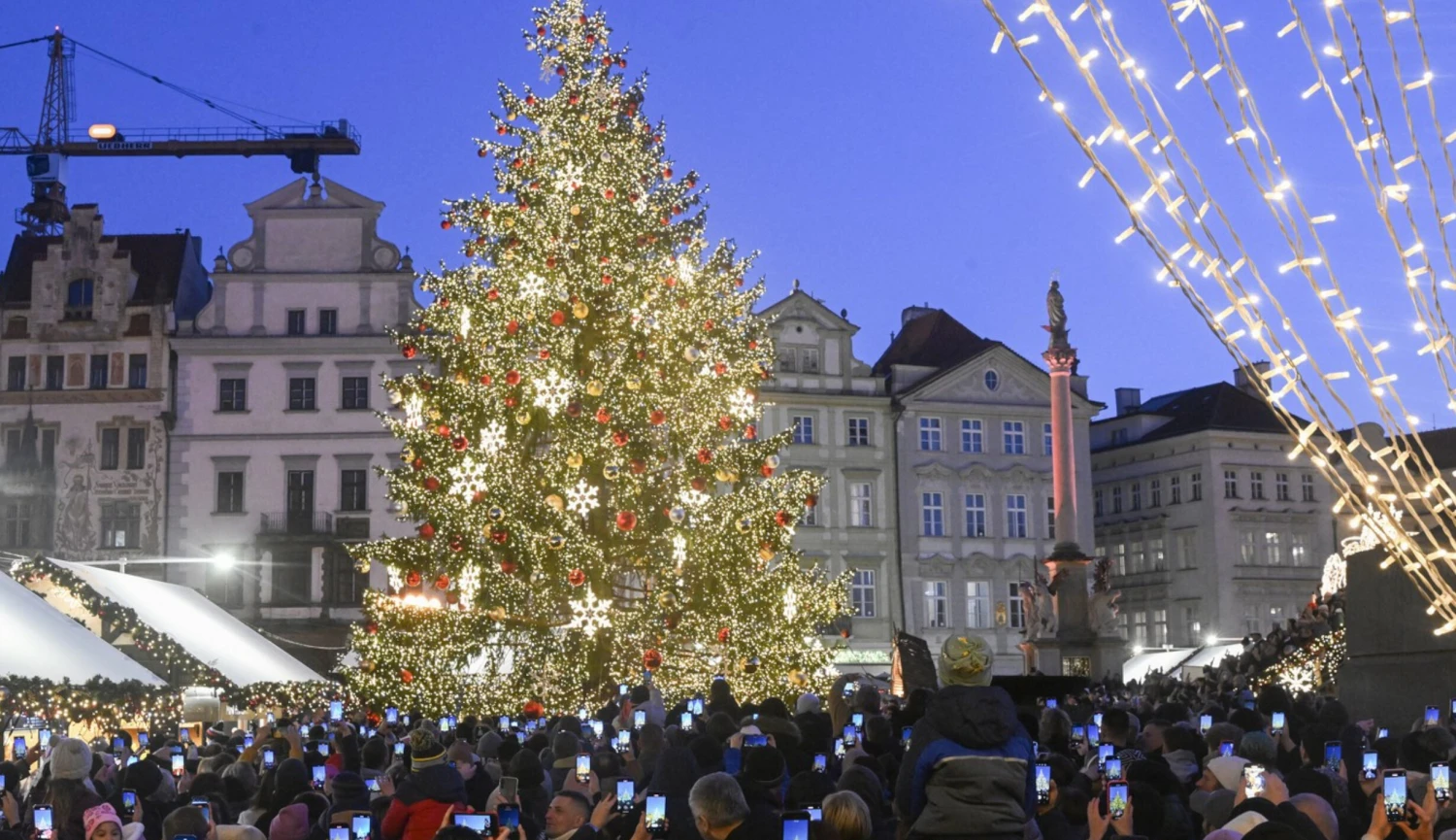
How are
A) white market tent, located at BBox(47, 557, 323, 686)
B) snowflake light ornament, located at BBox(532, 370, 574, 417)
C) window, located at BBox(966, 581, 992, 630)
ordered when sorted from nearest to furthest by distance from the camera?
1. snowflake light ornament, located at BBox(532, 370, 574, 417)
2. white market tent, located at BBox(47, 557, 323, 686)
3. window, located at BBox(966, 581, 992, 630)

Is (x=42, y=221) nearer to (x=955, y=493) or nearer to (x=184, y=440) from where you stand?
(x=184, y=440)

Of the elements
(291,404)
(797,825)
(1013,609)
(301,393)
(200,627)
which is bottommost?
(797,825)

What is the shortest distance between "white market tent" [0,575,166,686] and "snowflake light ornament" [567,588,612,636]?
14.9 feet

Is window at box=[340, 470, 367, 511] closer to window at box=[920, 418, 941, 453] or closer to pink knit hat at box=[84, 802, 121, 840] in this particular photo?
window at box=[920, 418, 941, 453]

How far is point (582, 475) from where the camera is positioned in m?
21.7

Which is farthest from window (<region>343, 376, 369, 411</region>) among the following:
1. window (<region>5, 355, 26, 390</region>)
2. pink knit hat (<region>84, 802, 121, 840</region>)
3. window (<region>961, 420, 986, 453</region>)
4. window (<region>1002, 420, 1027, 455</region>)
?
pink knit hat (<region>84, 802, 121, 840</region>)

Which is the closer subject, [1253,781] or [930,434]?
[1253,781]

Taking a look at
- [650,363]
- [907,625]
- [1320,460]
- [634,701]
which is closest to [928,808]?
[1320,460]

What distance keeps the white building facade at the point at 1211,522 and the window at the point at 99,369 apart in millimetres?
33076

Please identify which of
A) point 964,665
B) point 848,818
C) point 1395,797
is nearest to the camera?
point 964,665

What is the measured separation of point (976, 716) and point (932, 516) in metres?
49.9

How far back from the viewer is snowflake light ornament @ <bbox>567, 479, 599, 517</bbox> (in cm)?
2141

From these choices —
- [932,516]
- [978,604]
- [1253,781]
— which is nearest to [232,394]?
[932,516]

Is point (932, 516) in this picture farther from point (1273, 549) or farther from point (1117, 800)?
point (1117, 800)
